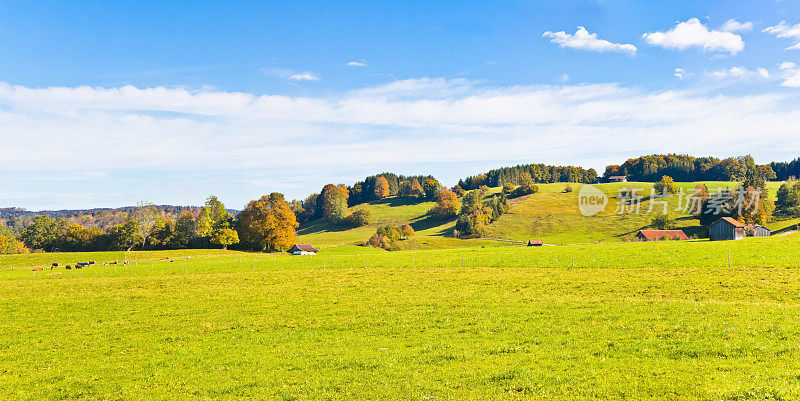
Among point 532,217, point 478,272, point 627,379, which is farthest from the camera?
point 532,217

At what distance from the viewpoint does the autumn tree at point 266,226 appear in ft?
374

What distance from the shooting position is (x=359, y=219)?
191m

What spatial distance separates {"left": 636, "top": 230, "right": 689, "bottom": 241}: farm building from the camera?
11456 centimetres

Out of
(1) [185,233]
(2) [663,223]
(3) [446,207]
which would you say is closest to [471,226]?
(3) [446,207]

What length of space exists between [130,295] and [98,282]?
15.4 meters

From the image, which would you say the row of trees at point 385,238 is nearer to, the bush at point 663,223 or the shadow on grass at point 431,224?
the shadow on grass at point 431,224

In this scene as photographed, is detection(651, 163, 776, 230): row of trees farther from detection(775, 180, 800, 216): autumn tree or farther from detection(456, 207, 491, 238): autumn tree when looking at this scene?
detection(456, 207, 491, 238): autumn tree

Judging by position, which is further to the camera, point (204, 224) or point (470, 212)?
point (470, 212)

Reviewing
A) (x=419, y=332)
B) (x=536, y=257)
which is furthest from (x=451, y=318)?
(x=536, y=257)

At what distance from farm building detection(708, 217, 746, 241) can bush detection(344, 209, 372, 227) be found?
421ft

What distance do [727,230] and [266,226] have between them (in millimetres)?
119404

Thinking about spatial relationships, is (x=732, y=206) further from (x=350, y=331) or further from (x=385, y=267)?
(x=350, y=331)

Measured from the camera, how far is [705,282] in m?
33.6

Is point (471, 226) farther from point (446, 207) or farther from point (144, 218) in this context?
point (144, 218)
